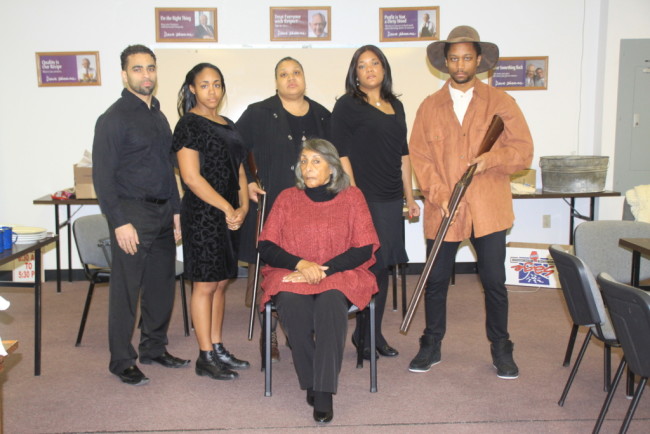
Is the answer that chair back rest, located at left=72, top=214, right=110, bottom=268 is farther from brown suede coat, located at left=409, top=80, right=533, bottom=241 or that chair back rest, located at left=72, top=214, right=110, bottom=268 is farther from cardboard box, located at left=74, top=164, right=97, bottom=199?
brown suede coat, located at left=409, top=80, right=533, bottom=241

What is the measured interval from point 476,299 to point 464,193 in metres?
2.05

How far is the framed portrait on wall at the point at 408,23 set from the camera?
5.32m

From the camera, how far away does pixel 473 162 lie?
2.83 m

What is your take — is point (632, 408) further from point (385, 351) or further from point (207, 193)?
point (207, 193)

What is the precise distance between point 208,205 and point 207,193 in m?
0.07

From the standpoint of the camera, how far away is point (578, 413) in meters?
2.63

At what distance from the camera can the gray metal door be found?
17.3 feet

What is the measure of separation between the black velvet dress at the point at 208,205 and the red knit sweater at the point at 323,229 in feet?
0.80

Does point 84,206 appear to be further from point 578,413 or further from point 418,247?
point 578,413

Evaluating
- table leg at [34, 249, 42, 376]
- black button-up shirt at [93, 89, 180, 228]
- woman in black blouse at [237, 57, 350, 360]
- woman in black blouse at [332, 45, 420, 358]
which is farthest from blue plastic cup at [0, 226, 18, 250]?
woman in black blouse at [332, 45, 420, 358]

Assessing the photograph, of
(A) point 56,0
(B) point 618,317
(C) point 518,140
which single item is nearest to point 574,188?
(C) point 518,140

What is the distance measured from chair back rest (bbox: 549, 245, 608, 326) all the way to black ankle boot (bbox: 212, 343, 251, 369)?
161 cm

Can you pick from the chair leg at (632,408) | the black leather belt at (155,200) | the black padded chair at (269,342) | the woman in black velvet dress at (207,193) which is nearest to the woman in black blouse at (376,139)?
the black padded chair at (269,342)

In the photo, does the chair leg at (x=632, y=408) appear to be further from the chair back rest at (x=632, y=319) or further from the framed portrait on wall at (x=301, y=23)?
the framed portrait on wall at (x=301, y=23)
